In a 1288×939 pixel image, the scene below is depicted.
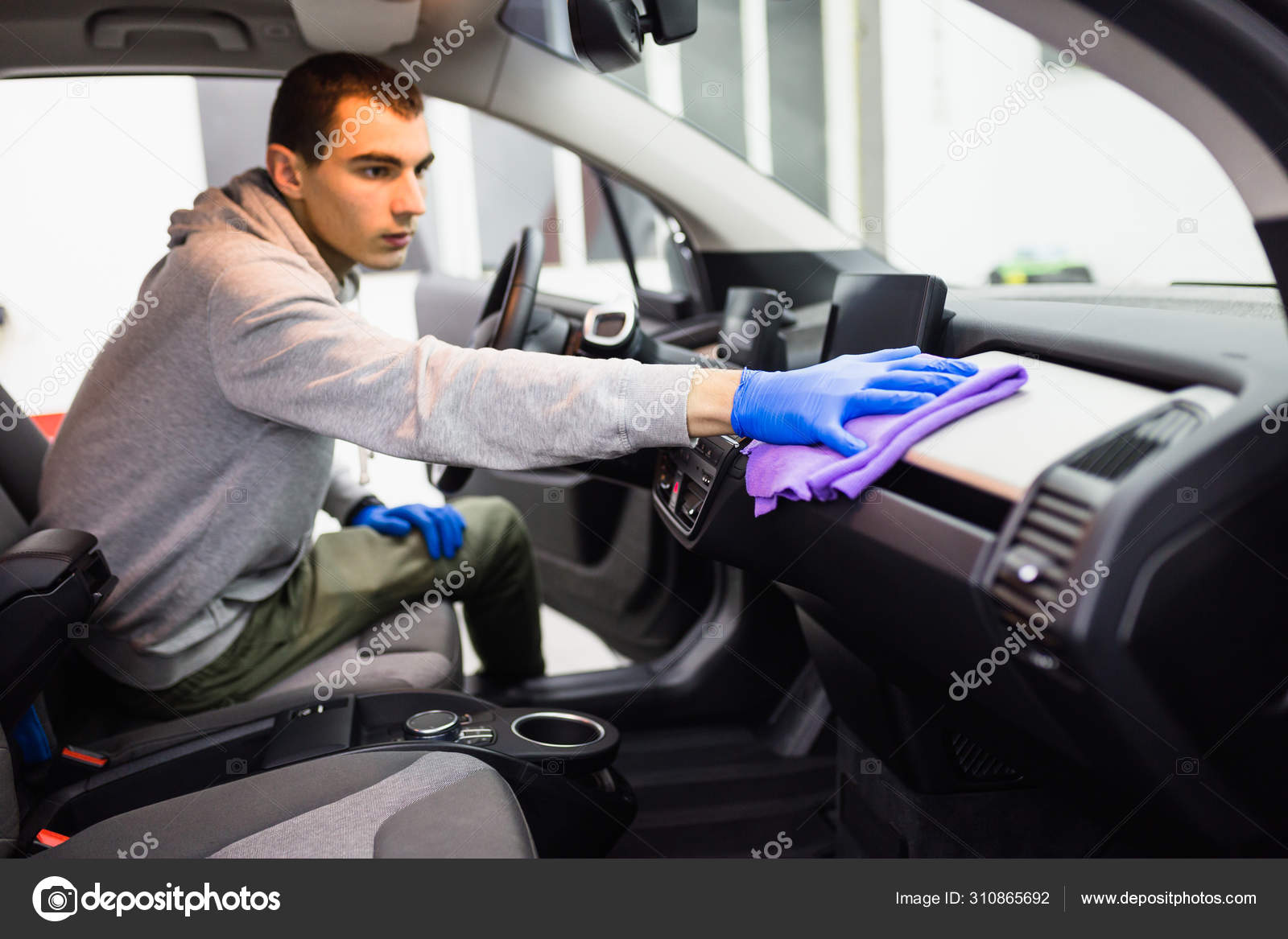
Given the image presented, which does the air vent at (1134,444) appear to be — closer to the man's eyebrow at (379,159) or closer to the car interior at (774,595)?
the car interior at (774,595)

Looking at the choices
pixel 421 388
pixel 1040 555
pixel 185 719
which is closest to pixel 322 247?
pixel 421 388

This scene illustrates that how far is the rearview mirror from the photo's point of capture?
0.86m

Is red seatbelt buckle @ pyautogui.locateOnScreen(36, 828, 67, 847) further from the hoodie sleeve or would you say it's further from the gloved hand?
the gloved hand

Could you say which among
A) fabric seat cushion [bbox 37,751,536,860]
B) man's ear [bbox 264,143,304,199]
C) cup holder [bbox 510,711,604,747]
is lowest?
cup holder [bbox 510,711,604,747]

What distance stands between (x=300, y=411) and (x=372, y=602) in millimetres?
467

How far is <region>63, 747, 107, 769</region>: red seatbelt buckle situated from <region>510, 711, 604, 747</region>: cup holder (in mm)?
433

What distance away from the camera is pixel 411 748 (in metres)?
0.99

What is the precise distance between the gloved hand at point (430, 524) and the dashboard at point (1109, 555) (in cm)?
76

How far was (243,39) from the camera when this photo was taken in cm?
152

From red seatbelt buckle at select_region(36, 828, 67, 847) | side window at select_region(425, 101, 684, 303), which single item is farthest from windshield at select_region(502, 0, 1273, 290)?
red seatbelt buckle at select_region(36, 828, 67, 847)

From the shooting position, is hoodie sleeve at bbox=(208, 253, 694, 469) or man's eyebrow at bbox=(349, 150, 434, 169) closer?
hoodie sleeve at bbox=(208, 253, 694, 469)

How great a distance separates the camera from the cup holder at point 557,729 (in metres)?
1.12

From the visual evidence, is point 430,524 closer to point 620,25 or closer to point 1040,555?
point 620,25
